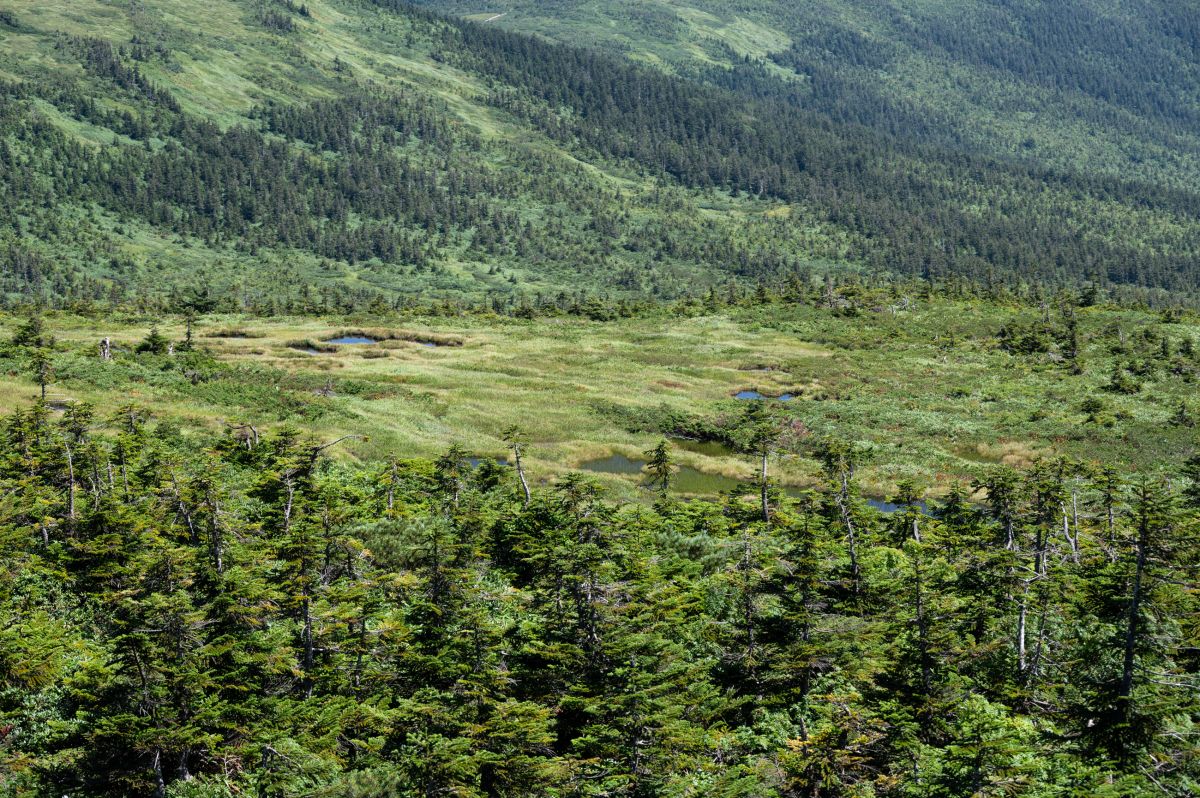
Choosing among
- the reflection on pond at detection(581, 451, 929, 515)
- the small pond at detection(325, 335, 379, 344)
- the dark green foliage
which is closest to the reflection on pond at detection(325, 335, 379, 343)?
the small pond at detection(325, 335, 379, 344)

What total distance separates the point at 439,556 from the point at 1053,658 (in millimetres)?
20487

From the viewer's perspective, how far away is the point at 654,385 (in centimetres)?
10594

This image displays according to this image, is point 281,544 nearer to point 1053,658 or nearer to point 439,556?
point 439,556

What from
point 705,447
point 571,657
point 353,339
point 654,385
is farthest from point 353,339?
point 571,657

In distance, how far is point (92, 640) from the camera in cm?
3134

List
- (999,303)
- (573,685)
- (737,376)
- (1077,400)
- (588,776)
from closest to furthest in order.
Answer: (588,776) → (573,685) → (1077,400) → (737,376) → (999,303)

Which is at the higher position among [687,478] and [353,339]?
[353,339]

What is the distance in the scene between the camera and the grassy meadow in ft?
245

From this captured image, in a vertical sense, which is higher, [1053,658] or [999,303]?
[999,303]

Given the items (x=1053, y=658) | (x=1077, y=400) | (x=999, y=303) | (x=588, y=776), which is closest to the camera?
(x=588, y=776)

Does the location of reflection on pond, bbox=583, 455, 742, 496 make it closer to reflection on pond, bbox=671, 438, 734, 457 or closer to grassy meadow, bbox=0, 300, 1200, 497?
grassy meadow, bbox=0, 300, 1200, 497

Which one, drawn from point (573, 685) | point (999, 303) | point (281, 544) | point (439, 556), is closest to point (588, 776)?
point (573, 685)

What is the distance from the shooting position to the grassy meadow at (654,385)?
7481 centimetres

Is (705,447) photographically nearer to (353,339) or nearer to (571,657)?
(571,657)
